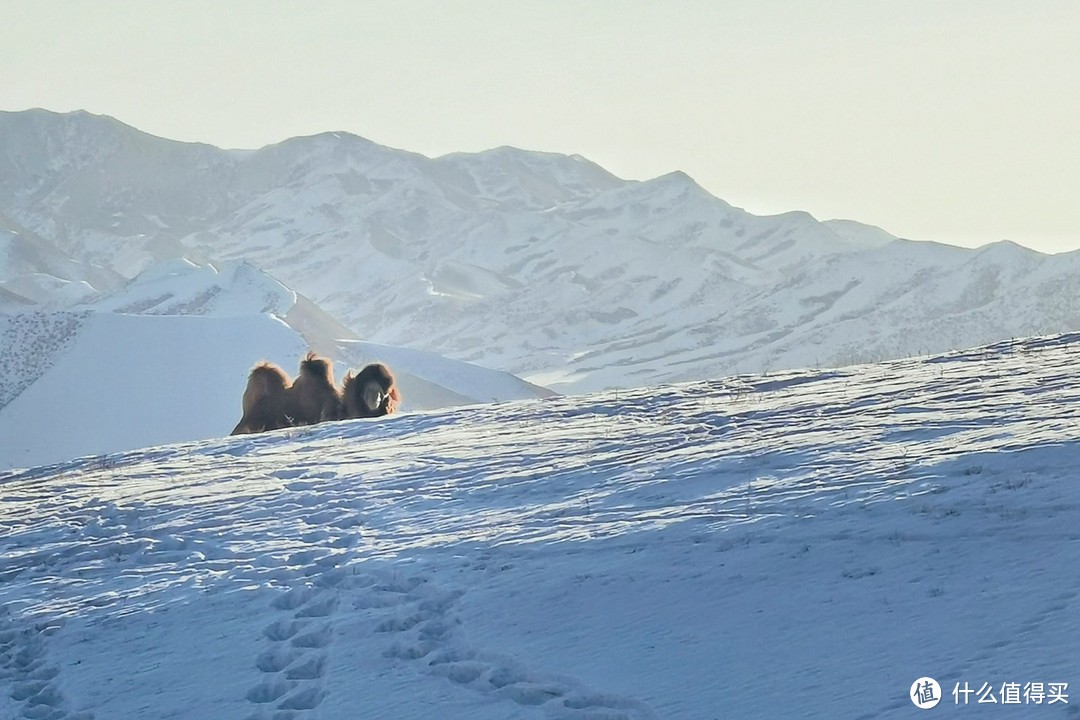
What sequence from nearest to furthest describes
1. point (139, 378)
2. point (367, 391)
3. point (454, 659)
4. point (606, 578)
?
point (454, 659), point (606, 578), point (367, 391), point (139, 378)

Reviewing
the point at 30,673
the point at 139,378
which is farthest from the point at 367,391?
the point at 139,378

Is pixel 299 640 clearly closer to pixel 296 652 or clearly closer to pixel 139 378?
pixel 296 652

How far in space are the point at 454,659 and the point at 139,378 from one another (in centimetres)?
4955

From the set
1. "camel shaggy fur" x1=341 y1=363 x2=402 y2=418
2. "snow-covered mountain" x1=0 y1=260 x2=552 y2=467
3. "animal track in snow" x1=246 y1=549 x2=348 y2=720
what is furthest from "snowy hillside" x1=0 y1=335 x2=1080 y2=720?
"snow-covered mountain" x1=0 y1=260 x2=552 y2=467

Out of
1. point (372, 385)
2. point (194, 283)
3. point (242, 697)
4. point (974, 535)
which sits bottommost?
point (242, 697)

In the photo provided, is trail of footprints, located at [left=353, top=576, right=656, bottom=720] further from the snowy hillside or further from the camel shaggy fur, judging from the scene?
the camel shaggy fur

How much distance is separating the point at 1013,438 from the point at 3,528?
293 inches

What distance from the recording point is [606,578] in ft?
23.2

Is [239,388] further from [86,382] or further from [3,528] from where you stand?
[3,528]

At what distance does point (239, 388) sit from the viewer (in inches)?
2084

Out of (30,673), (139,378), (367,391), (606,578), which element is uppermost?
(139,378)

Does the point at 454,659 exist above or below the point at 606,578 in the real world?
below

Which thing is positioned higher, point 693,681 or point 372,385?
point 372,385

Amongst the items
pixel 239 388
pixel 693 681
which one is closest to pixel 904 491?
pixel 693 681
